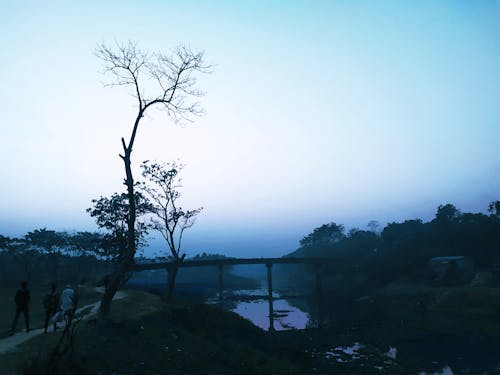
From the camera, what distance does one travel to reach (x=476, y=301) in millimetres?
47625

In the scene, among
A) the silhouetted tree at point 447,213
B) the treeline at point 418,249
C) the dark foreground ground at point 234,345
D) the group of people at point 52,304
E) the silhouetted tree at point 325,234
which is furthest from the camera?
the silhouetted tree at point 325,234

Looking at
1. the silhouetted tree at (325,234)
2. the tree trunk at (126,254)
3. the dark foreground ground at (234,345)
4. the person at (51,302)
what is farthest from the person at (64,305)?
the silhouetted tree at (325,234)

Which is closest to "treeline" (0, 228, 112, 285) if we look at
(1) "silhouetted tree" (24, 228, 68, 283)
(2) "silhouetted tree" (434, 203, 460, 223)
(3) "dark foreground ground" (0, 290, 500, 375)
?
(1) "silhouetted tree" (24, 228, 68, 283)

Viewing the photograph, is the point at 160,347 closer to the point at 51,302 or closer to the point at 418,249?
the point at 51,302

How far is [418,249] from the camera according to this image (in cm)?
7931

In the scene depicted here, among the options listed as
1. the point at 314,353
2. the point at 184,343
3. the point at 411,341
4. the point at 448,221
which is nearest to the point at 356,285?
the point at 448,221

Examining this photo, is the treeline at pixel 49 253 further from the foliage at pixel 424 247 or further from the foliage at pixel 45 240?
the foliage at pixel 424 247

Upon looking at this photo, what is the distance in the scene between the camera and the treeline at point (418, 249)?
3014 inches

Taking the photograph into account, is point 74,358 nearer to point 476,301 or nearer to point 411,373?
point 411,373

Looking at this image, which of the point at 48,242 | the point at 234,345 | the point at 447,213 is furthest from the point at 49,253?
the point at 447,213

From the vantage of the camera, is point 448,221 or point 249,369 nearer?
point 249,369

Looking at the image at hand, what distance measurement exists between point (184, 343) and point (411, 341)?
70.9 feet

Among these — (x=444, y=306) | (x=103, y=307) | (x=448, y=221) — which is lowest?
(x=444, y=306)

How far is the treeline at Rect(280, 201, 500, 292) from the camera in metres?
76.6
